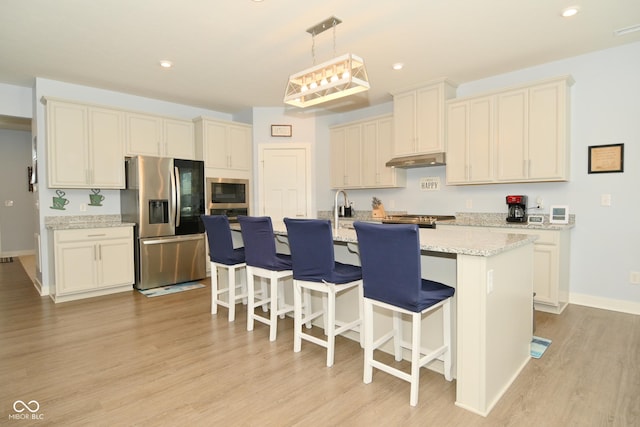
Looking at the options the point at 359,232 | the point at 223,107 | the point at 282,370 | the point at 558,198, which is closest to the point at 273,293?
the point at 282,370

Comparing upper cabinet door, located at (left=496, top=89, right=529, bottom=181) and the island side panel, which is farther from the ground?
upper cabinet door, located at (left=496, top=89, right=529, bottom=181)

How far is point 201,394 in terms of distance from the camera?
7.02 ft

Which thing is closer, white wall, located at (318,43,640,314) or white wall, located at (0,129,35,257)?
white wall, located at (318,43,640,314)

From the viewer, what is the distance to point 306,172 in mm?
5770

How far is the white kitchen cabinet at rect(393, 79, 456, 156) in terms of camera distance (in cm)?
443

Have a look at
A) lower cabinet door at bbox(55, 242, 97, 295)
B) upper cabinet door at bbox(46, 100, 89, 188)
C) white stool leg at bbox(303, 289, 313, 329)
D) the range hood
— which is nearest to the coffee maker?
the range hood

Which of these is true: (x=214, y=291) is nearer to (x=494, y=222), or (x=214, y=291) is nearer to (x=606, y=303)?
(x=494, y=222)

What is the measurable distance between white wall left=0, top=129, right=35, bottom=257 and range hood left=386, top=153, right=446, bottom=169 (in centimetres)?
752

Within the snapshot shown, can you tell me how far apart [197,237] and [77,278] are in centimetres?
149

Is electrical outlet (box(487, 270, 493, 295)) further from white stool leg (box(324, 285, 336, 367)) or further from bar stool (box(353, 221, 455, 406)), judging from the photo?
white stool leg (box(324, 285, 336, 367))

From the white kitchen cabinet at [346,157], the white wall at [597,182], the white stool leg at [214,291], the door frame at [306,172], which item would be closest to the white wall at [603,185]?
the white wall at [597,182]

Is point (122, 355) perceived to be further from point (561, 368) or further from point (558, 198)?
point (558, 198)

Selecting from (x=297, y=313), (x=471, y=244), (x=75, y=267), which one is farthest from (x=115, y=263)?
(x=471, y=244)

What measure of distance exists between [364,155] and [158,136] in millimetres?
3041
